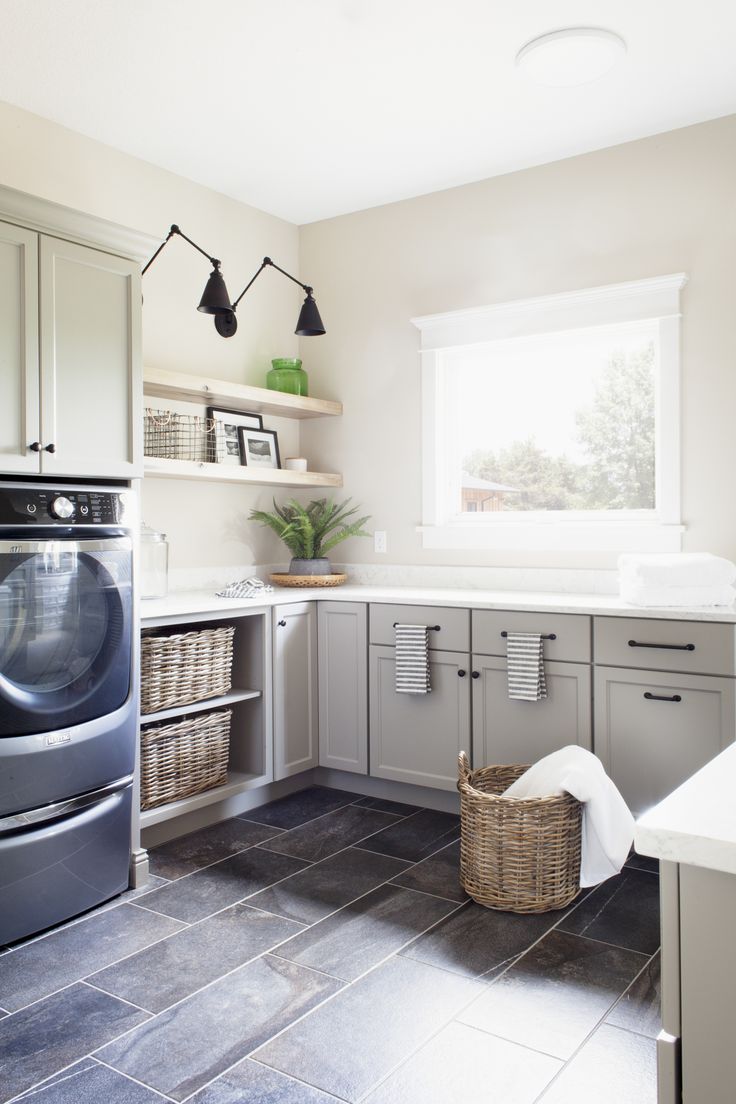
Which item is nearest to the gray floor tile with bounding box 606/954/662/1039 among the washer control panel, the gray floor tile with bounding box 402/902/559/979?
the gray floor tile with bounding box 402/902/559/979

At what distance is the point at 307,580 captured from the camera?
12.9 ft

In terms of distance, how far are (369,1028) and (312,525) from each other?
8.21 ft

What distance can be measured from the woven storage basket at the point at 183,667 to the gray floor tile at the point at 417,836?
A: 2.68 ft

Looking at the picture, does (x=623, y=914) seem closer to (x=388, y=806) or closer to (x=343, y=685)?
(x=388, y=806)

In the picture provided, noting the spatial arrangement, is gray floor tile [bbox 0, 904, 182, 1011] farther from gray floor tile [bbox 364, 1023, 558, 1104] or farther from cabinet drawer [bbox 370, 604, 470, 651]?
cabinet drawer [bbox 370, 604, 470, 651]

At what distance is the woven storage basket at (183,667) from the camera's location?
2.98 m

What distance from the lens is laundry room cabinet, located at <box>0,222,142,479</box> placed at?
7.80 ft

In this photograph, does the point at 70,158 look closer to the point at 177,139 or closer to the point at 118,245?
the point at 177,139

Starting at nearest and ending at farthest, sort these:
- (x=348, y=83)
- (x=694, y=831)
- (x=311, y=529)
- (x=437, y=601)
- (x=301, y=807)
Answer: (x=694, y=831), (x=348, y=83), (x=437, y=601), (x=301, y=807), (x=311, y=529)

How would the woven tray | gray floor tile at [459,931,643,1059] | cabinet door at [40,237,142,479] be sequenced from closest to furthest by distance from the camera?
gray floor tile at [459,931,643,1059]
cabinet door at [40,237,142,479]
the woven tray

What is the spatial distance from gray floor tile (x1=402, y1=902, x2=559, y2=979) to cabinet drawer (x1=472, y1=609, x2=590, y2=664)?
0.90 m

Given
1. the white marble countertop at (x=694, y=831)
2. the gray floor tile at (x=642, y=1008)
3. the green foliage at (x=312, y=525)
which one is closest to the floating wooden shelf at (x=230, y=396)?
the green foliage at (x=312, y=525)

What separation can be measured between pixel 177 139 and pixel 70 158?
426 millimetres

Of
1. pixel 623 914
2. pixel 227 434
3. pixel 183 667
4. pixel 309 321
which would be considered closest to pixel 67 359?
pixel 183 667
